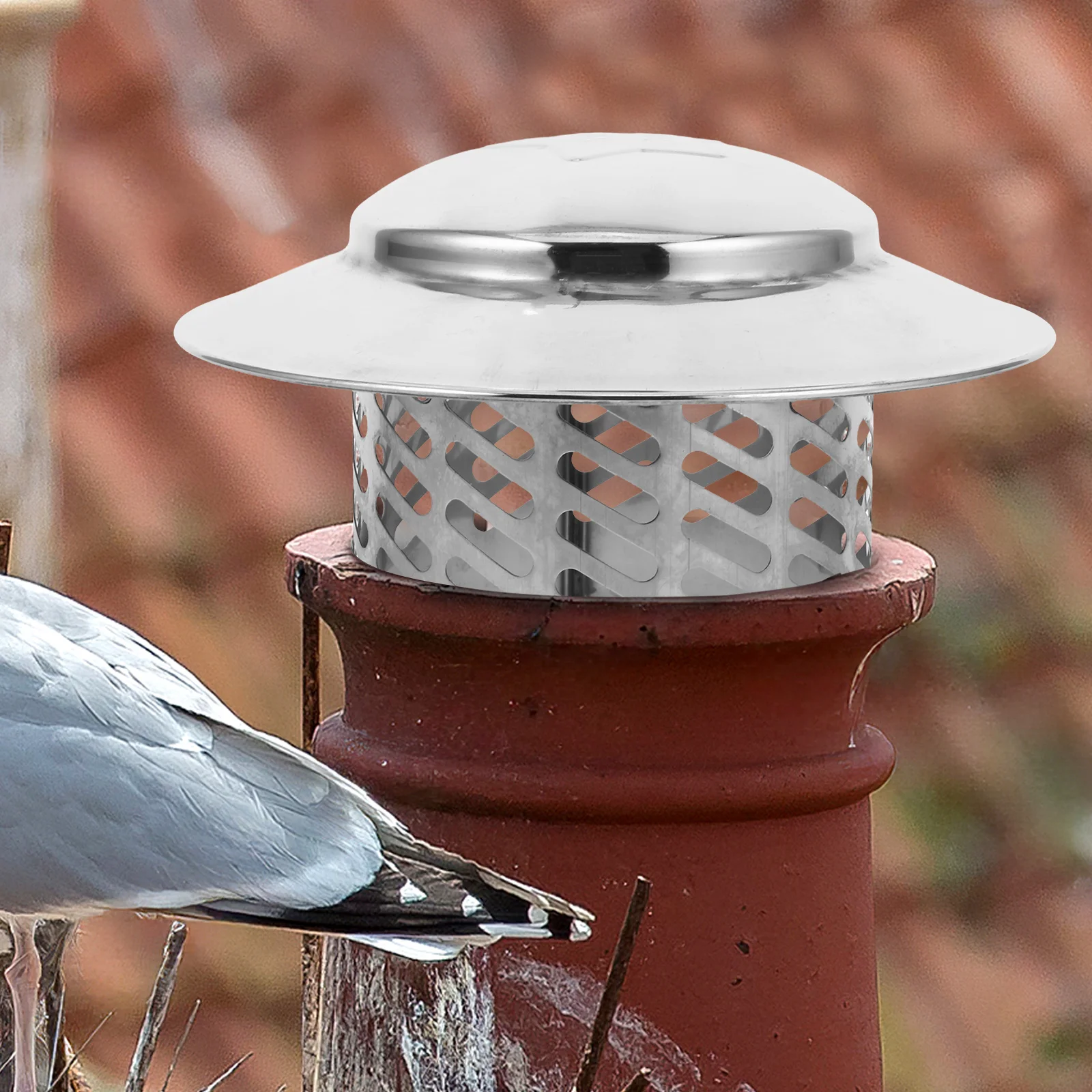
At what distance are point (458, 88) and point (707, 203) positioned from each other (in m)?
0.87

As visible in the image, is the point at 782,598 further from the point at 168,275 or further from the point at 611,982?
the point at 168,275

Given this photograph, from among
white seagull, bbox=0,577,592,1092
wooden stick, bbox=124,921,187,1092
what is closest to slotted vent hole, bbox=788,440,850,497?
white seagull, bbox=0,577,592,1092

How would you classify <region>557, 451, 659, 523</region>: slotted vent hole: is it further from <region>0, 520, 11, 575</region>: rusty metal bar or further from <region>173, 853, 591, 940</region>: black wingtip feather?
<region>0, 520, 11, 575</region>: rusty metal bar

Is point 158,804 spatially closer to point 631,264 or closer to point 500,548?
point 500,548

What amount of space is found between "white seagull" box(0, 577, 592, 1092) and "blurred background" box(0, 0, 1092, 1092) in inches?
26.4

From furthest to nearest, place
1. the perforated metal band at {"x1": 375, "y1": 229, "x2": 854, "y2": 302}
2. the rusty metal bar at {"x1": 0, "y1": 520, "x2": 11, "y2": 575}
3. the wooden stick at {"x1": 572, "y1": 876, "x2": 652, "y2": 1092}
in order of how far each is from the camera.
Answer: the rusty metal bar at {"x1": 0, "y1": 520, "x2": 11, "y2": 575} < the perforated metal band at {"x1": 375, "y1": 229, "x2": 854, "y2": 302} < the wooden stick at {"x1": 572, "y1": 876, "x2": 652, "y2": 1092}

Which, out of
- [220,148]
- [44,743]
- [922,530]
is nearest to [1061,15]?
[922,530]

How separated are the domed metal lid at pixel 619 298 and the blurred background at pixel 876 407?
0.66 meters

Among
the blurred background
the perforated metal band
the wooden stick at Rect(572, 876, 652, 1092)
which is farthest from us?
the blurred background

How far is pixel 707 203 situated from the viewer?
2.97 feet

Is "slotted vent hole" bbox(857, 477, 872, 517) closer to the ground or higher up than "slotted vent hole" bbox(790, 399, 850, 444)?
closer to the ground

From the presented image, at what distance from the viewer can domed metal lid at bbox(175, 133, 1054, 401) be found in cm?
85

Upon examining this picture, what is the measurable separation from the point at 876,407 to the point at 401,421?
69 centimetres

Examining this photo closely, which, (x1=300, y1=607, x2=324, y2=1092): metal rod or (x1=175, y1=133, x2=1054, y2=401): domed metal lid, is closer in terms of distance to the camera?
(x1=175, y1=133, x2=1054, y2=401): domed metal lid
